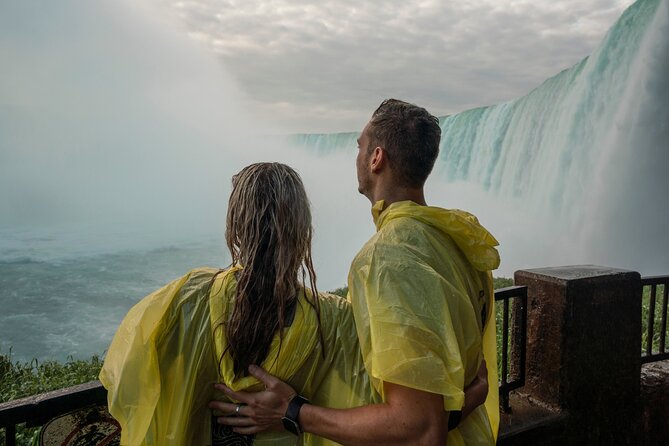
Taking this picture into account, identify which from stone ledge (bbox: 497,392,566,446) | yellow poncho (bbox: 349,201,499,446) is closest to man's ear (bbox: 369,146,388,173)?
yellow poncho (bbox: 349,201,499,446)

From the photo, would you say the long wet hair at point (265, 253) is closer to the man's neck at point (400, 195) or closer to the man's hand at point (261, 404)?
the man's hand at point (261, 404)

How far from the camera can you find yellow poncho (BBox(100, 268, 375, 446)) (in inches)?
56.4

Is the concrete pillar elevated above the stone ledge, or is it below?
above

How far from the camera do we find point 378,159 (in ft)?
5.39

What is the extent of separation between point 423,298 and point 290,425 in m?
0.48

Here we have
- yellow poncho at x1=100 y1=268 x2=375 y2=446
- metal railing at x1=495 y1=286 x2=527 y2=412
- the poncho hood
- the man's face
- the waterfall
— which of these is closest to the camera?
yellow poncho at x1=100 y1=268 x2=375 y2=446

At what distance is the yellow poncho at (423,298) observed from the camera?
1.31m

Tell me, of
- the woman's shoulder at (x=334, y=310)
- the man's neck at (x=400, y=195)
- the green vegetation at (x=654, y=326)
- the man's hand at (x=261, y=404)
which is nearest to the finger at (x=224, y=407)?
the man's hand at (x=261, y=404)

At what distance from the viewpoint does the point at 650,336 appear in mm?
3857

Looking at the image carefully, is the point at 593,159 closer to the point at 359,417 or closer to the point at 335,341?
the point at 335,341

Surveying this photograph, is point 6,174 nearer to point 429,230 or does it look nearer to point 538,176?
point 538,176

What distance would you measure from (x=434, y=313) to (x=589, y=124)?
17.0 metres

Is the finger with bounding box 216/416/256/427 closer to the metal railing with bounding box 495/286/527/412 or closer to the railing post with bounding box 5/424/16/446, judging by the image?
the railing post with bounding box 5/424/16/446

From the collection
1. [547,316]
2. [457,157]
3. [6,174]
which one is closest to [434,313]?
[547,316]
